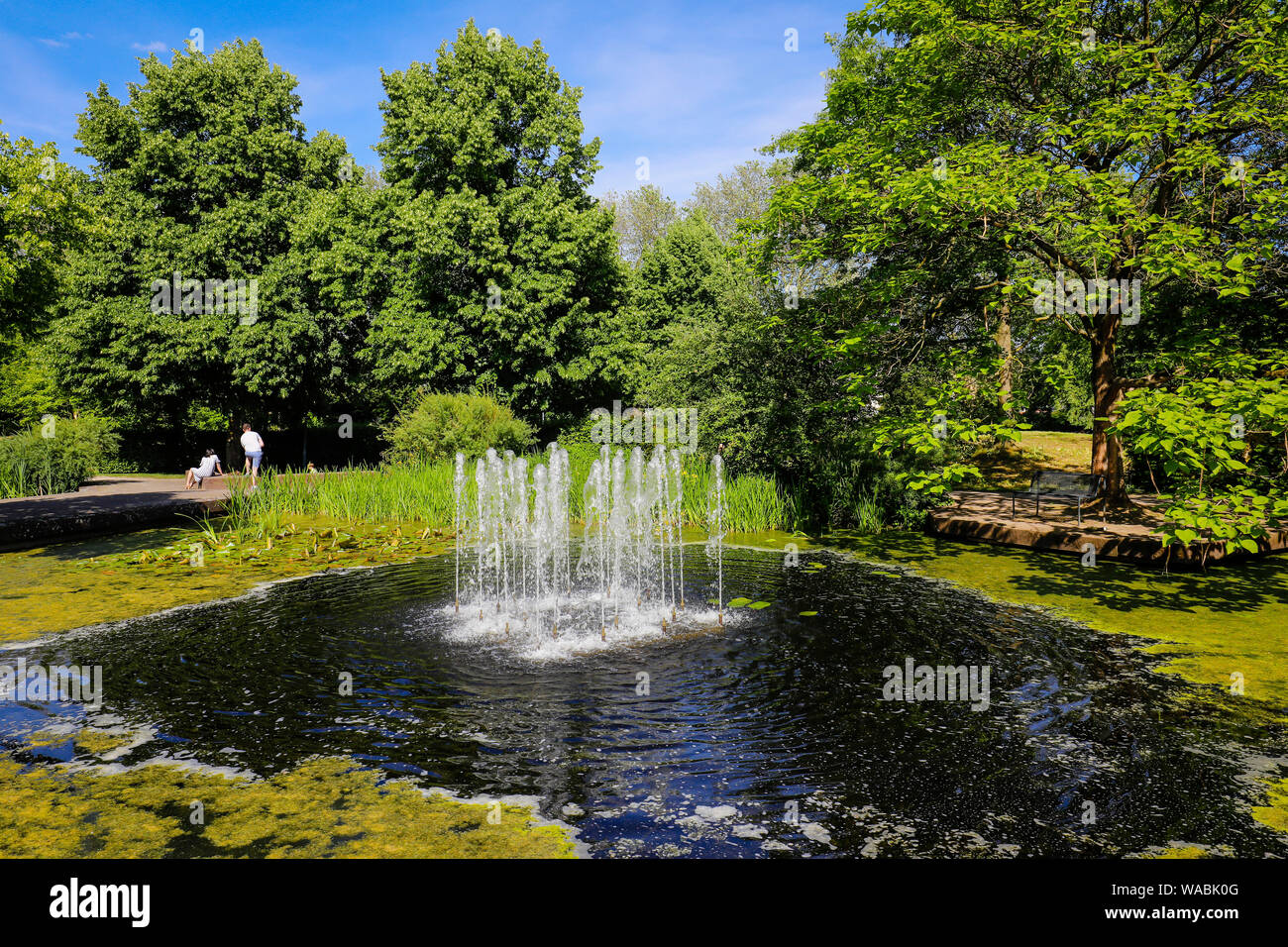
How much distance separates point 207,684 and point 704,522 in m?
10.4

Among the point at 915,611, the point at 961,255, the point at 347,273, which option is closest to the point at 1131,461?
the point at 961,255

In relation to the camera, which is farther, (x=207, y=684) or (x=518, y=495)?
(x=518, y=495)

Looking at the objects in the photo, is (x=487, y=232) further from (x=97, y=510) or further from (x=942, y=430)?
(x=942, y=430)

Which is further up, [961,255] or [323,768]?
[961,255]

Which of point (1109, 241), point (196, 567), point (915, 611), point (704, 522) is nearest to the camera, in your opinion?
point (915, 611)

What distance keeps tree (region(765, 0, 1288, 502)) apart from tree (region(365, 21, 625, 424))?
37.9 ft

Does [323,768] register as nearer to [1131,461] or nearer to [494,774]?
[494,774]

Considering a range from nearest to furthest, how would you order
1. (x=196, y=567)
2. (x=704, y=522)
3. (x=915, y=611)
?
(x=915, y=611) < (x=196, y=567) < (x=704, y=522)

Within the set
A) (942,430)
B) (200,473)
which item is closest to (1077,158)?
(942,430)

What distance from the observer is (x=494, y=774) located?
4844 mm

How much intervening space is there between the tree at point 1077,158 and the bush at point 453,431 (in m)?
8.42

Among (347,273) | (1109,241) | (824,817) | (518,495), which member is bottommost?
(824,817)

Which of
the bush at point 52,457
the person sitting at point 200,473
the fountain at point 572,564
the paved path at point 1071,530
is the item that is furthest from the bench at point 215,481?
the paved path at point 1071,530

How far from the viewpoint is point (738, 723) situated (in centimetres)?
570
